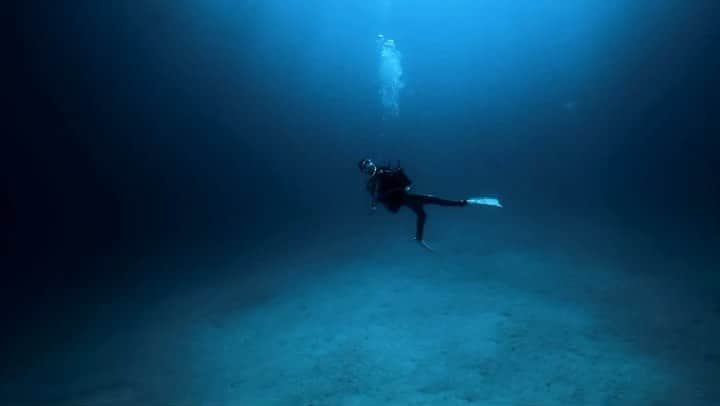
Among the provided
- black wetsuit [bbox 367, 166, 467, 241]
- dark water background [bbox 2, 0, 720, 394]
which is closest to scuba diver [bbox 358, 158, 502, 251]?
black wetsuit [bbox 367, 166, 467, 241]

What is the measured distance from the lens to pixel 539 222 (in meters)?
15.9

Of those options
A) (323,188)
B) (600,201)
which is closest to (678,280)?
(600,201)

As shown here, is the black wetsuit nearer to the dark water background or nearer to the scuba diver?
the scuba diver

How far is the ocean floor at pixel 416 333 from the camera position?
238 inches

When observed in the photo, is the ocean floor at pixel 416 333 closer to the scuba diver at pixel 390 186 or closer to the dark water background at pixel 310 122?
the scuba diver at pixel 390 186

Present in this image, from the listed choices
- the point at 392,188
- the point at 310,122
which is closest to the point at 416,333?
the point at 392,188

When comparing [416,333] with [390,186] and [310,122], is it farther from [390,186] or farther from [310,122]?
[310,122]

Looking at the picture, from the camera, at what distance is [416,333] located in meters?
7.67

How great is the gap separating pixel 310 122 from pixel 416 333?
35.0 meters

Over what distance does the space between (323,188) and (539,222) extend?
1785 centimetres

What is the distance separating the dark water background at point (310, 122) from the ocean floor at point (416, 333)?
10.3 feet

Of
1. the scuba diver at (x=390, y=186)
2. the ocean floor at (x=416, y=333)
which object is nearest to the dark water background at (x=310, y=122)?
the ocean floor at (x=416, y=333)

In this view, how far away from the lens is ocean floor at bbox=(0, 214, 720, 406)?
6.04 meters

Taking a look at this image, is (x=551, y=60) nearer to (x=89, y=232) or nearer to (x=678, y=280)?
(x=678, y=280)
